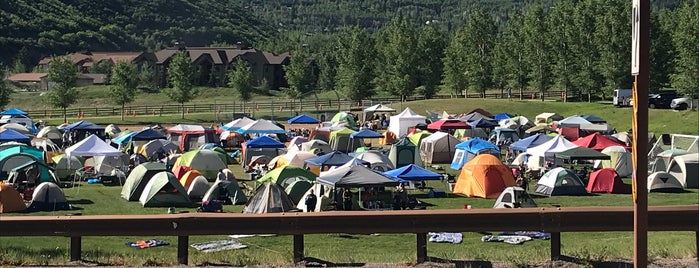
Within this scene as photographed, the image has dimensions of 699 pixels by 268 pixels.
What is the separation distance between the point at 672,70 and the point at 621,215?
201 feet

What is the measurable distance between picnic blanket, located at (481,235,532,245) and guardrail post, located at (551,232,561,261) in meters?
7.96

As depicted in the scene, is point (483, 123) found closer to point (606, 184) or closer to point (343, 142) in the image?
point (343, 142)

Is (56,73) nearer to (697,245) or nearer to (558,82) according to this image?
(558,82)

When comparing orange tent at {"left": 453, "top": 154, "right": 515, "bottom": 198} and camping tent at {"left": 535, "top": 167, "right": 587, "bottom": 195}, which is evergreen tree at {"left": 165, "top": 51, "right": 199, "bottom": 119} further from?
camping tent at {"left": 535, "top": 167, "right": 587, "bottom": 195}

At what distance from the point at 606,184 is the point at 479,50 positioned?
51.3 m

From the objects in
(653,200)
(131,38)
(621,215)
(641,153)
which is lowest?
(653,200)

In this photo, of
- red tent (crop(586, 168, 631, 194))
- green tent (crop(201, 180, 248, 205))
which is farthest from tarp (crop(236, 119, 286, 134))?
red tent (crop(586, 168, 631, 194))

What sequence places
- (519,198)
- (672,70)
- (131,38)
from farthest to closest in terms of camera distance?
1. (131,38)
2. (672,70)
3. (519,198)

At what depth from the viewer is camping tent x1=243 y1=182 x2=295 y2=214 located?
21.4 meters

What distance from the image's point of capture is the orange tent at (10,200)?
76.7 ft

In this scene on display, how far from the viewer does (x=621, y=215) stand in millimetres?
8039

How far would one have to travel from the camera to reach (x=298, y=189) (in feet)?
80.3

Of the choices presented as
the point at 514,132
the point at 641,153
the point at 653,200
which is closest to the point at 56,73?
the point at 514,132

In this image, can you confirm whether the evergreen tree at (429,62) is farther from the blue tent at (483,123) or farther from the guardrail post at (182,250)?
the guardrail post at (182,250)
